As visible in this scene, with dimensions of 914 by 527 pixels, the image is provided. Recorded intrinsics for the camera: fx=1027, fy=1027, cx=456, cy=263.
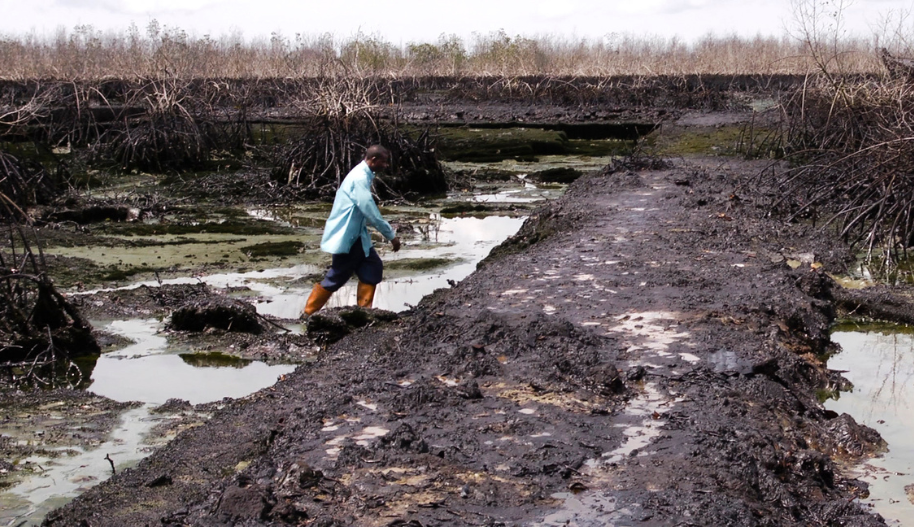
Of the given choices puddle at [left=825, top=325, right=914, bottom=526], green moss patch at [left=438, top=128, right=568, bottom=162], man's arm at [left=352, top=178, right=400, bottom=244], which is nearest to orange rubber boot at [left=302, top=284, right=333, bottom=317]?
man's arm at [left=352, top=178, right=400, bottom=244]

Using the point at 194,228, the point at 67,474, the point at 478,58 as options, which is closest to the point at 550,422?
the point at 67,474

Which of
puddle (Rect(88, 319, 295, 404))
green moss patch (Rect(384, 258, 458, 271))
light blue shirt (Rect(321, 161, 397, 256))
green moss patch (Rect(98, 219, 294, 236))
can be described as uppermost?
light blue shirt (Rect(321, 161, 397, 256))

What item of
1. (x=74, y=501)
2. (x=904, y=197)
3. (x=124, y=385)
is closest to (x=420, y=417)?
(x=74, y=501)

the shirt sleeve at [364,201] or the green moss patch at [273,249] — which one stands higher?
the shirt sleeve at [364,201]

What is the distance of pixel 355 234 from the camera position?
8.37 metres

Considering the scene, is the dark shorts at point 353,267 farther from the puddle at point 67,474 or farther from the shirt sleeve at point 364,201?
the puddle at point 67,474

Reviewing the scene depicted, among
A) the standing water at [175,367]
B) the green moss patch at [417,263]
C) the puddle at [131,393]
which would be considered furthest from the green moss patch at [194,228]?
the puddle at [131,393]

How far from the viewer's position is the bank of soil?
152 inches

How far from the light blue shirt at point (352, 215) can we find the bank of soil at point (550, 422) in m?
0.89

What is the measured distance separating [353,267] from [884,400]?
4.22 m

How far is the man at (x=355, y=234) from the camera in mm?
8219

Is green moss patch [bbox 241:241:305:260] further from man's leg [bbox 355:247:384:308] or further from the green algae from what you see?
the green algae

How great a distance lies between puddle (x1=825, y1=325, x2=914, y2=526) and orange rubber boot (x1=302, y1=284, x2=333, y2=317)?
3959mm

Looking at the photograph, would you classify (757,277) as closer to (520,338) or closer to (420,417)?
(520,338)
